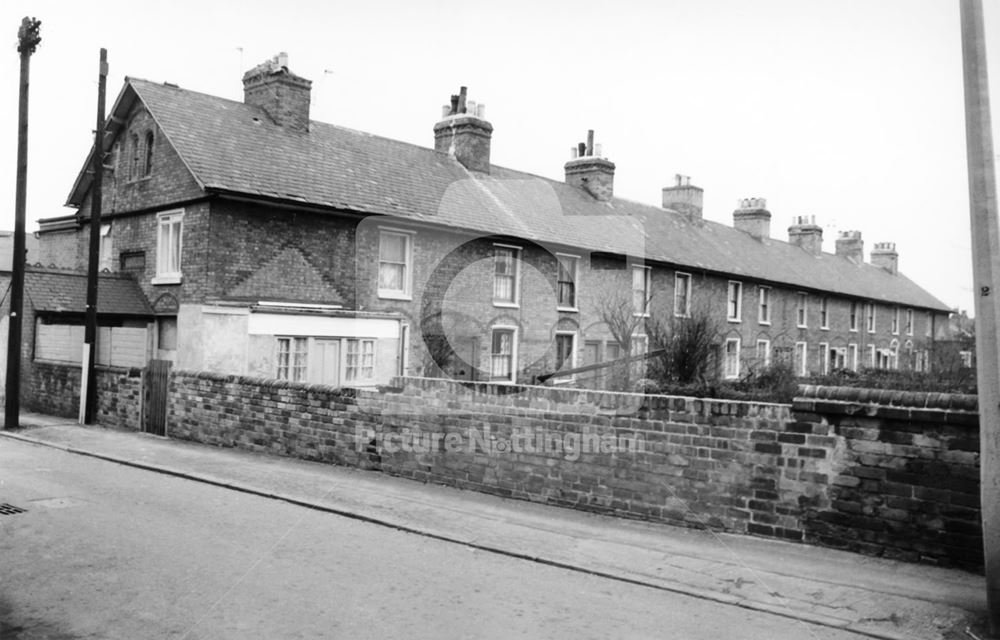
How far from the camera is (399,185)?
2312 centimetres

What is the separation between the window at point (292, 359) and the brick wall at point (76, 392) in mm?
2977

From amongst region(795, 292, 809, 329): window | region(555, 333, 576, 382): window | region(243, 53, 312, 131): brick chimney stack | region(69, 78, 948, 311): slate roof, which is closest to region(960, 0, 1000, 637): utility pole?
region(69, 78, 948, 311): slate roof

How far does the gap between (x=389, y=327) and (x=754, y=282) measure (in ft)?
64.0

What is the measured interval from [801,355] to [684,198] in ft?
30.4

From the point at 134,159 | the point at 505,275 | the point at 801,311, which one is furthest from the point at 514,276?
the point at 801,311

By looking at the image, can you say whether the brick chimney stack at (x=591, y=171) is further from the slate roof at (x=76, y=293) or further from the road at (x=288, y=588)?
the road at (x=288, y=588)

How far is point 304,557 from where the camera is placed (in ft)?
25.8

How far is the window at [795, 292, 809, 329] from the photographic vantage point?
37.9 m

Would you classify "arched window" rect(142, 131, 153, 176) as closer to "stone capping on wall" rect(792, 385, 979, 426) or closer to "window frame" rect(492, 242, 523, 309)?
"window frame" rect(492, 242, 523, 309)

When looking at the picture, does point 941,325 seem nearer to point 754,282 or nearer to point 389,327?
point 754,282

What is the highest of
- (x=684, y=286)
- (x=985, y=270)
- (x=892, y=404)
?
(x=684, y=286)

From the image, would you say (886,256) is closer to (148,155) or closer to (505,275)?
(505,275)

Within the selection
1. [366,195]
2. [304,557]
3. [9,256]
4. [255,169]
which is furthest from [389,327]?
[9,256]

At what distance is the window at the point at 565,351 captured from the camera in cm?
2597
